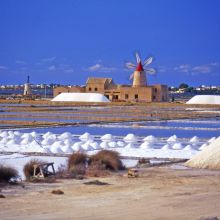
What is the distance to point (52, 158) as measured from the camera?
1140 centimetres

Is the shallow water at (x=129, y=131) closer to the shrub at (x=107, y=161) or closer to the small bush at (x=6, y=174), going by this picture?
the shrub at (x=107, y=161)

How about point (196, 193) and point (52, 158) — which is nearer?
point (196, 193)

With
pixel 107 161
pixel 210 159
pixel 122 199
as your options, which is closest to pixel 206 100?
pixel 210 159

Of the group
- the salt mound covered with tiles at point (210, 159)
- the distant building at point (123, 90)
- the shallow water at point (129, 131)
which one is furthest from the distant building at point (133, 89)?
the salt mound covered with tiles at point (210, 159)

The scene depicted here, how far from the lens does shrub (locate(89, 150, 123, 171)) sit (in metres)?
9.66

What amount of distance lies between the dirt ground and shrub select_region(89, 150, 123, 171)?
0.62 m

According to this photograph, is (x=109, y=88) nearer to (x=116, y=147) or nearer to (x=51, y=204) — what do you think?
(x=116, y=147)

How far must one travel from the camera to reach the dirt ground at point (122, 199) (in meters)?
6.00

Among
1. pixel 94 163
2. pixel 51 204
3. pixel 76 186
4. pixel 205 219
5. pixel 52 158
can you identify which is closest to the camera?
pixel 205 219

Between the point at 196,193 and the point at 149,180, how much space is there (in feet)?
3.99

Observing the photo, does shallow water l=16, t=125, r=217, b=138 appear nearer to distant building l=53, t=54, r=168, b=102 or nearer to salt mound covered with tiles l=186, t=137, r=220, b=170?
salt mound covered with tiles l=186, t=137, r=220, b=170

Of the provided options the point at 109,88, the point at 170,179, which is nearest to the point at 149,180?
the point at 170,179

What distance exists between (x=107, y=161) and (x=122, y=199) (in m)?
2.86

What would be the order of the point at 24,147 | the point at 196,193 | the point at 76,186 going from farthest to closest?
the point at 24,147 < the point at 76,186 < the point at 196,193
